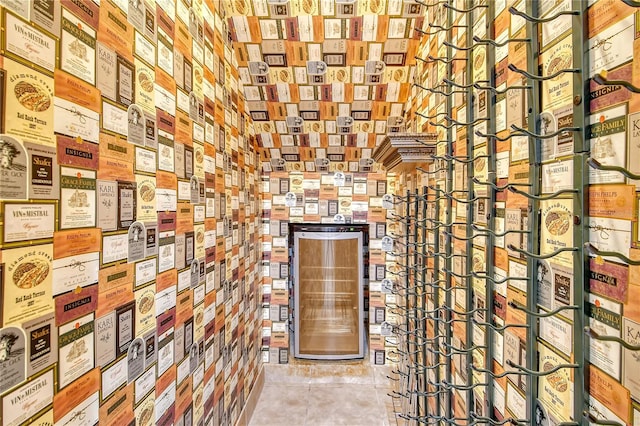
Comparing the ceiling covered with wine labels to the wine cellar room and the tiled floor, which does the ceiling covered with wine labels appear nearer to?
the wine cellar room

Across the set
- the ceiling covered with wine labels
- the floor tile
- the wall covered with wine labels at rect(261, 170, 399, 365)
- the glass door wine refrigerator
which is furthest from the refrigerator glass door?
the ceiling covered with wine labels

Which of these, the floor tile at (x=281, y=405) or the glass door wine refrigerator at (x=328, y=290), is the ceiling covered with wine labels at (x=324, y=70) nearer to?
the glass door wine refrigerator at (x=328, y=290)

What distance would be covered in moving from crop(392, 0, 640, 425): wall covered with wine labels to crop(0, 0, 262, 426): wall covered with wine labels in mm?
954

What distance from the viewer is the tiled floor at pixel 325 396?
8.60 ft

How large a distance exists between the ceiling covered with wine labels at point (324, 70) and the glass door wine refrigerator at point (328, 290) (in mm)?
674

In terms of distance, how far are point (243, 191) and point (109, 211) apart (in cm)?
157

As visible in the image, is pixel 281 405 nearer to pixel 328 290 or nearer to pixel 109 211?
pixel 328 290

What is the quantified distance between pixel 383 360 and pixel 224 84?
8.35 feet

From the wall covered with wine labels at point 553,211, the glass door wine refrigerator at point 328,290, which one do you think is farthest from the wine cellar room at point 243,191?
the glass door wine refrigerator at point 328,290

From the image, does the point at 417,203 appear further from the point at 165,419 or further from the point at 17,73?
the point at 17,73

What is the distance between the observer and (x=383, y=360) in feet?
10.4

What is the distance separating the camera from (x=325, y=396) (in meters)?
2.90

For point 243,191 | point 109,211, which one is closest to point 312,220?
point 243,191


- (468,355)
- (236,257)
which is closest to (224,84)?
(236,257)
